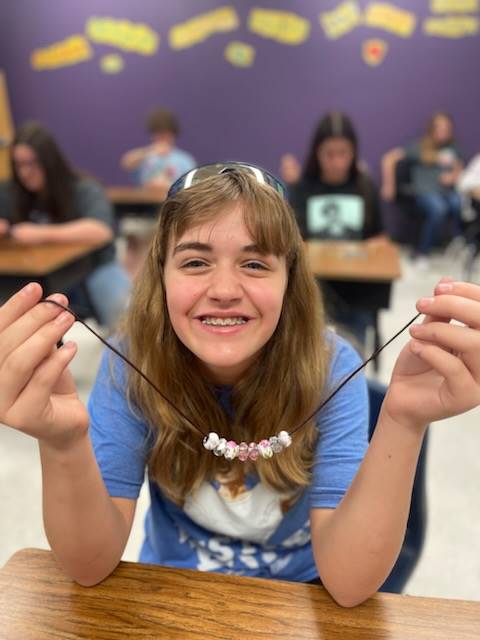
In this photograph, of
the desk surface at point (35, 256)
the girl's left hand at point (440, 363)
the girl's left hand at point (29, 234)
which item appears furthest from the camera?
the girl's left hand at point (29, 234)

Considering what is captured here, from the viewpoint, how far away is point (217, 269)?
71 cm

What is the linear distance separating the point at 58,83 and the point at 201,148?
5.51 ft

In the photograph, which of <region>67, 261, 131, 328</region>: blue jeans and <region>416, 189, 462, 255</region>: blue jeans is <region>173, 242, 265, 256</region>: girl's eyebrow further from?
<region>416, 189, 462, 255</region>: blue jeans

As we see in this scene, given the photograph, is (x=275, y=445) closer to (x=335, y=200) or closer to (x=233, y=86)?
(x=335, y=200)

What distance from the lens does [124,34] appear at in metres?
5.10

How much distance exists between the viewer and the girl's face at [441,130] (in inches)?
188

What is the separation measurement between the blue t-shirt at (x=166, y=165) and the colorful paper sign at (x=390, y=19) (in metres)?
2.25

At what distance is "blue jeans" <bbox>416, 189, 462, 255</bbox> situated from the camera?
15.3ft

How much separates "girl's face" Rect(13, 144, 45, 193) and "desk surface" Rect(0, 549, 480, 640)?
82.4 inches

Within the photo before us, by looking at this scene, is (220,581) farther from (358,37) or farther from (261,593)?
(358,37)

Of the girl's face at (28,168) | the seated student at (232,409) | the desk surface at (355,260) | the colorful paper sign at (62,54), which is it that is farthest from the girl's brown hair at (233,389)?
the colorful paper sign at (62,54)

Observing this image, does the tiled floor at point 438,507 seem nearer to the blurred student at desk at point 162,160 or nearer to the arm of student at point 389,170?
the blurred student at desk at point 162,160

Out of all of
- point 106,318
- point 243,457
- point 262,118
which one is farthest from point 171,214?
point 262,118

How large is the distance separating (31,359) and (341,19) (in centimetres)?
530
